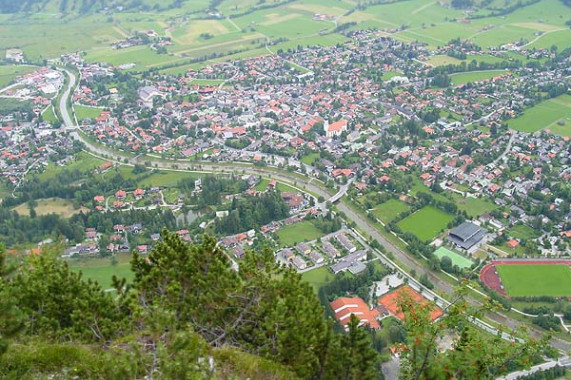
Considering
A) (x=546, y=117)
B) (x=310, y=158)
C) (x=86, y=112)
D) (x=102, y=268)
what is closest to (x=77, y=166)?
(x=86, y=112)

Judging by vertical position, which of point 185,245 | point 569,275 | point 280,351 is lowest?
point 569,275

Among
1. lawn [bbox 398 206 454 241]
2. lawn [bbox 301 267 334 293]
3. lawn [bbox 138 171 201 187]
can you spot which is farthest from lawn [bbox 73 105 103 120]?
lawn [bbox 398 206 454 241]

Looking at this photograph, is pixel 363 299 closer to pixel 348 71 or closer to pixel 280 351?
pixel 280 351

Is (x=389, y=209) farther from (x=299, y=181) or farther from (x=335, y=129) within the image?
(x=335, y=129)

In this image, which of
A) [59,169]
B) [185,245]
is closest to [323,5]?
[59,169]

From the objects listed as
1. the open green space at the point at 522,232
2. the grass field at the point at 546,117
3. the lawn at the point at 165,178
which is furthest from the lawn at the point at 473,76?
the lawn at the point at 165,178
